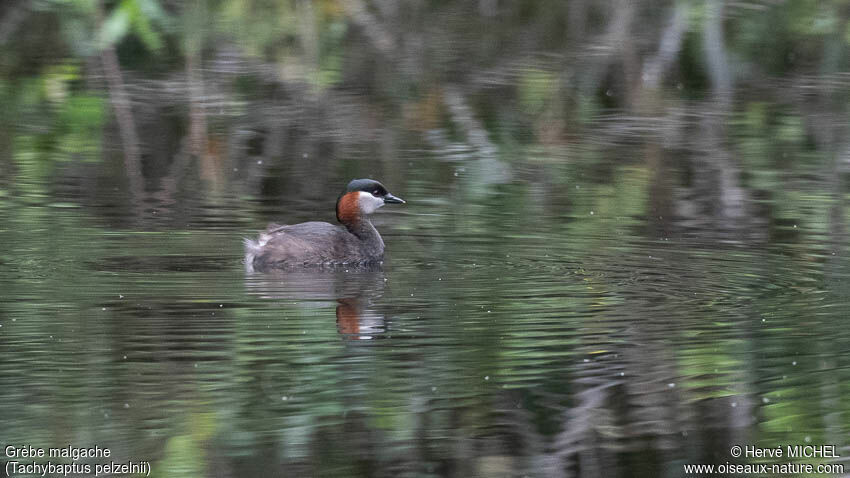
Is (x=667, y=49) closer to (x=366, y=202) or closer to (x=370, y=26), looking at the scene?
(x=370, y=26)

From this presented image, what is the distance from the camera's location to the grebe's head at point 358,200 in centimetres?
1066

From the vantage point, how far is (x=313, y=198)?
39.5 ft

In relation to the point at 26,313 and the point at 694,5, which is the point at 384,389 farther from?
the point at 694,5

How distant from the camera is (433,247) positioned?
1022 centimetres

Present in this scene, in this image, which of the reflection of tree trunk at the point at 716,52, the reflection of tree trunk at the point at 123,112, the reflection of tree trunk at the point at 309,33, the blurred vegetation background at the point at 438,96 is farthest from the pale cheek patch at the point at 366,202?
the reflection of tree trunk at the point at 716,52

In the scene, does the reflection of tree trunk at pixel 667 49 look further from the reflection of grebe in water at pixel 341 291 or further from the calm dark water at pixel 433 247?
the reflection of grebe in water at pixel 341 291

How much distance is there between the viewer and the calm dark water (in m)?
6.40

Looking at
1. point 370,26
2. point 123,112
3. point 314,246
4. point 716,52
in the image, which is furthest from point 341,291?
point 370,26

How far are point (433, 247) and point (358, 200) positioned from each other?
0.77 metres

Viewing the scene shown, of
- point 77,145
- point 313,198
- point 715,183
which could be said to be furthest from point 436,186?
point 77,145

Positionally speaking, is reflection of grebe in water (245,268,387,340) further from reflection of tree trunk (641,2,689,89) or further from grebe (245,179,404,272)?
reflection of tree trunk (641,2,689,89)

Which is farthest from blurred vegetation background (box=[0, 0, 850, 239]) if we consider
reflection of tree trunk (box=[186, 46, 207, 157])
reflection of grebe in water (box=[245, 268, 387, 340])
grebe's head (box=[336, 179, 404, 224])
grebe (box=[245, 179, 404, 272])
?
reflection of grebe in water (box=[245, 268, 387, 340])

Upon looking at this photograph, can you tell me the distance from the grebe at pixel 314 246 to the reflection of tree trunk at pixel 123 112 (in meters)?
2.14

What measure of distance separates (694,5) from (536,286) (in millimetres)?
13311
